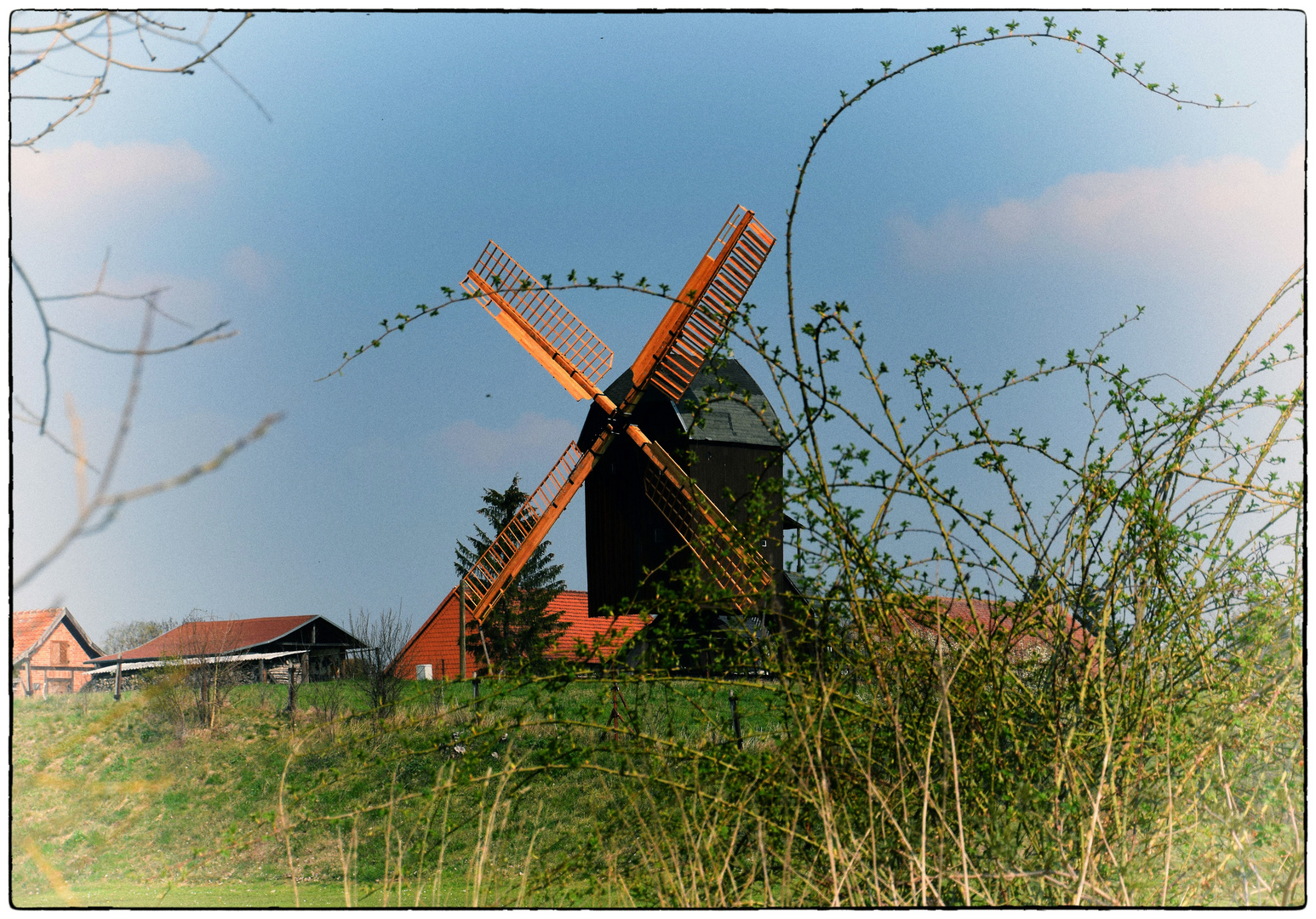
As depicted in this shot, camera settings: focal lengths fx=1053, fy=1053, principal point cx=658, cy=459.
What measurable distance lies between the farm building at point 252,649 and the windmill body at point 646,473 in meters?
3.66

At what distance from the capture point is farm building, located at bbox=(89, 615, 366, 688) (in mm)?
13766

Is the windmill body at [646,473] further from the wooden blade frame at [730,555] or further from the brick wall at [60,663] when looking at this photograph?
the brick wall at [60,663]

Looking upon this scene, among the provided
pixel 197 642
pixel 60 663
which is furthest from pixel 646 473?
pixel 60 663

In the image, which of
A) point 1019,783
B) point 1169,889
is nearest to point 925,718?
point 1019,783

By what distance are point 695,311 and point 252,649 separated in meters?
12.6

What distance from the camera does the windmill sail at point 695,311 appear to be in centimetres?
996

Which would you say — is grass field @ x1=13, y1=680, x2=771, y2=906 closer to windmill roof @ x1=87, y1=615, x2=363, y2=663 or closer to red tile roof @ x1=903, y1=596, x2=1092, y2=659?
windmill roof @ x1=87, y1=615, x2=363, y2=663

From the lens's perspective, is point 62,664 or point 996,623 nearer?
point 996,623

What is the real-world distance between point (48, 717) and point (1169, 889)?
13596mm

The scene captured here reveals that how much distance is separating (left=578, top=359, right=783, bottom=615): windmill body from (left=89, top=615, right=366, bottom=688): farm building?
12.0ft

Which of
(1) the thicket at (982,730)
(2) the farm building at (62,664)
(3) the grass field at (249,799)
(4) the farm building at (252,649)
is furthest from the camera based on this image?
(2) the farm building at (62,664)

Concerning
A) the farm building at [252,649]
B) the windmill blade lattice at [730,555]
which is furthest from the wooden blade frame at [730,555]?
the farm building at [252,649]

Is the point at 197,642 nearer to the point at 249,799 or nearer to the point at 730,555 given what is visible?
the point at 249,799

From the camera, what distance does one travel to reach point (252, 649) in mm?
18938
